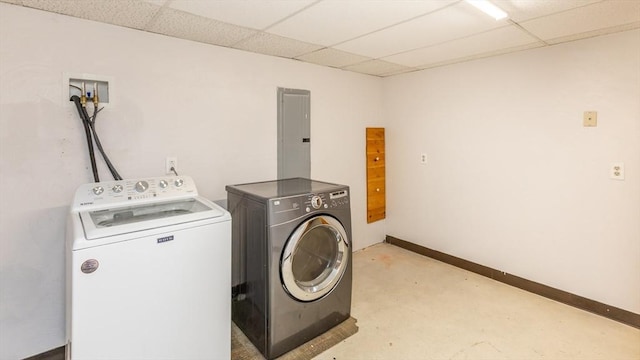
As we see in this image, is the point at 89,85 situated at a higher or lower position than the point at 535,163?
higher

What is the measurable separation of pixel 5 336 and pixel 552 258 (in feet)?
12.6

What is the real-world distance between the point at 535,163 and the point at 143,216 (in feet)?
9.79

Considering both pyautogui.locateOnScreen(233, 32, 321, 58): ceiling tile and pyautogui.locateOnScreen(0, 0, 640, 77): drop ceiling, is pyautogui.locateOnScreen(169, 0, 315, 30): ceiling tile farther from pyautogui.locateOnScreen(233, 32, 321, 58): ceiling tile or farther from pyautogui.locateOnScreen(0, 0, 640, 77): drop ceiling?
pyautogui.locateOnScreen(233, 32, 321, 58): ceiling tile

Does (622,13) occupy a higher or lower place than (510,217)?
higher

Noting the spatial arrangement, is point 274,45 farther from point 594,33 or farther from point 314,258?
point 594,33

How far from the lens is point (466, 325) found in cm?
234

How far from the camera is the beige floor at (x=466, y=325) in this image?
81.0 inches

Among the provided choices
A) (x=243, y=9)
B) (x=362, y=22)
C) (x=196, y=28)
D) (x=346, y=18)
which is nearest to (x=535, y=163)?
(x=362, y=22)

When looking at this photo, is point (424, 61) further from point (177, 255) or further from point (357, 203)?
point (177, 255)

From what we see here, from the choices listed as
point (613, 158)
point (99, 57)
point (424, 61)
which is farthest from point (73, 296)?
point (613, 158)

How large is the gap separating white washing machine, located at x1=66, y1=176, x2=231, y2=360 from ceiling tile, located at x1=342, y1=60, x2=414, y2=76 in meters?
2.09

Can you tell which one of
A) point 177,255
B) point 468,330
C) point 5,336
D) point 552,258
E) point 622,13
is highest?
point 622,13

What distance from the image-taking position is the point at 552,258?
271 cm

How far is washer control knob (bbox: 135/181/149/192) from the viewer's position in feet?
6.09
